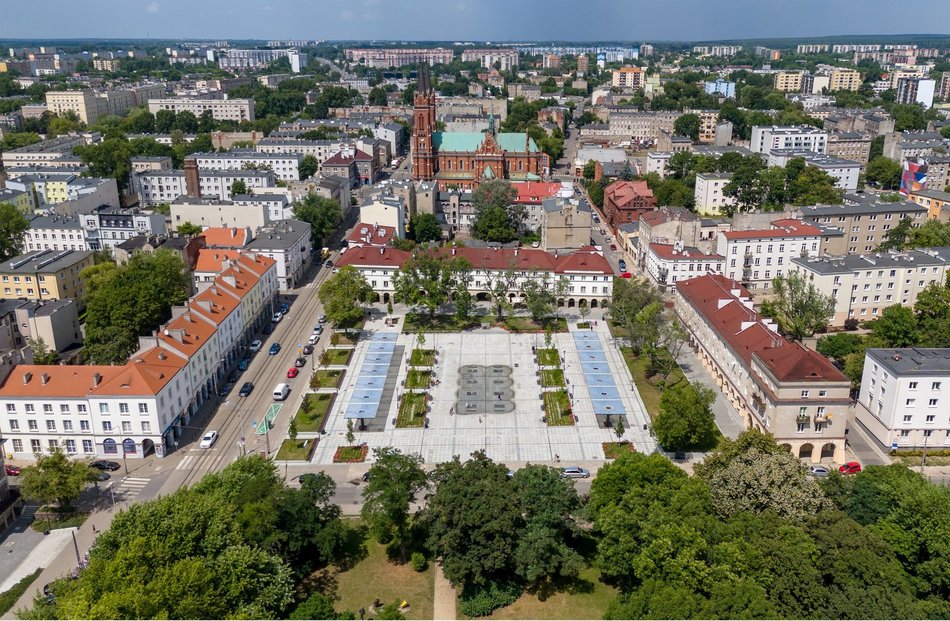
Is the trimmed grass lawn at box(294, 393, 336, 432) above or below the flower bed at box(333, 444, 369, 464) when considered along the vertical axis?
above

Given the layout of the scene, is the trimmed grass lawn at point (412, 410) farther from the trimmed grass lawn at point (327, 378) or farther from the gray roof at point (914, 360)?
the gray roof at point (914, 360)

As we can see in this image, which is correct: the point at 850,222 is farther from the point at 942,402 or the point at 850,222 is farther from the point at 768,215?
the point at 942,402

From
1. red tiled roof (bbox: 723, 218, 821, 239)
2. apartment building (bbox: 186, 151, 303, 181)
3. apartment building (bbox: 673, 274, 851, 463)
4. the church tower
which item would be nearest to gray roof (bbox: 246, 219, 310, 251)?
the church tower

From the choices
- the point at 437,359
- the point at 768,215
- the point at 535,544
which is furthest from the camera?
the point at 768,215

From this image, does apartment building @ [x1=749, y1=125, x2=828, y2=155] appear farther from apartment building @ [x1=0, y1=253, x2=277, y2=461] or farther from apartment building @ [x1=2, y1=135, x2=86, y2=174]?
apartment building @ [x1=2, y1=135, x2=86, y2=174]

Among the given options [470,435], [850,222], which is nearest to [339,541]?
[470,435]

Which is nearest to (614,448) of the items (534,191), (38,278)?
(38,278)

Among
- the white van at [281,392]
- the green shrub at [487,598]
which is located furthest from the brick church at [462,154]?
the green shrub at [487,598]
